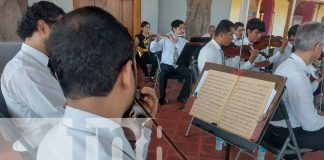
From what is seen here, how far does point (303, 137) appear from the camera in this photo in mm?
1523

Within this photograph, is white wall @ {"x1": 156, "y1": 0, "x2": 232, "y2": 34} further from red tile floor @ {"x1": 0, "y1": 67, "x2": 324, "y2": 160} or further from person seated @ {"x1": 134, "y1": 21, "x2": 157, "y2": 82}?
red tile floor @ {"x1": 0, "y1": 67, "x2": 324, "y2": 160}

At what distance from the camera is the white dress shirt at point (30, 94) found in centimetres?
108

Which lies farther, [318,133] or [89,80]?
[318,133]

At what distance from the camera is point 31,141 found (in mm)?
1151

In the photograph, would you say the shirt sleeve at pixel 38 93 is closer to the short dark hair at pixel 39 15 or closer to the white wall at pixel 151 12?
the short dark hair at pixel 39 15

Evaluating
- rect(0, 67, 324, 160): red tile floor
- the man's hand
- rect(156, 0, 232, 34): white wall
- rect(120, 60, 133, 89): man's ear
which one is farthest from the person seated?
rect(120, 60, 133, 89): man's ear

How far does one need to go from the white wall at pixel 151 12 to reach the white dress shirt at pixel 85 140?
19.9 ft

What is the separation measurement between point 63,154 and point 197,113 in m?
1.07

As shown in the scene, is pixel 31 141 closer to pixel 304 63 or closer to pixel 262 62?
pixel 304 63

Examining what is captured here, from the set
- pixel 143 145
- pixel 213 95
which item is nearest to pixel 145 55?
pixel 213 95

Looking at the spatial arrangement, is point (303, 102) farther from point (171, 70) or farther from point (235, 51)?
point (171, 70)

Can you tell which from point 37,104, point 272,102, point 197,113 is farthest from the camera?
point 197,113

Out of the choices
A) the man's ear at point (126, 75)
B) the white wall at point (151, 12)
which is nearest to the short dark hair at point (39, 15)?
the man's ear at point (126, 75)

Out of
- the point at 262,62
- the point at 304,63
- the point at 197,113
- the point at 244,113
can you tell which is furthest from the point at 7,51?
the point at 262,62
